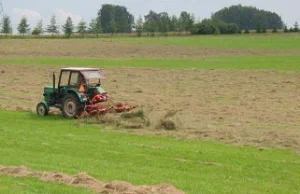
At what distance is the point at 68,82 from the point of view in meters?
23.2

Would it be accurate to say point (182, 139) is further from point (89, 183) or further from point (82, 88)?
point (89, 183)

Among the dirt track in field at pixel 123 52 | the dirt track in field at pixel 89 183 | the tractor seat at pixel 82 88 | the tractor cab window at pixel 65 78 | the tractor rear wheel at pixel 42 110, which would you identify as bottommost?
the dirt track in field at pixel 123 52

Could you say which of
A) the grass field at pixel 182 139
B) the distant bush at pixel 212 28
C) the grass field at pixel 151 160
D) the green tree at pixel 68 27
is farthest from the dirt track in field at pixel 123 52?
the distant bush at pixel 212 28

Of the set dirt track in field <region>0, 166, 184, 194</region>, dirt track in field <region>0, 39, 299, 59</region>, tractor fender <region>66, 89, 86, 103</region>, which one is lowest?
dirt track in field <region>0, 39, 299, 59</region>

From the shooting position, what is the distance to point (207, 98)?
1144 inches

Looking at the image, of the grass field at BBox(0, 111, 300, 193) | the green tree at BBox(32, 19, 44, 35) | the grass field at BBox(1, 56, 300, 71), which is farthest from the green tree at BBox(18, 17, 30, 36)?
the grass field at BBox(0, 111, 300, 193)

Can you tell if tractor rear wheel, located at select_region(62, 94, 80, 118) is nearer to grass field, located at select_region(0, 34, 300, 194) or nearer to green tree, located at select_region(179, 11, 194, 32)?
grass field, located at select_region(0, 34, 300, 194)

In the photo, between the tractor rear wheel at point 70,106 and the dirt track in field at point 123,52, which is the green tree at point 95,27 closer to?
the dirt track in field at point 123,52

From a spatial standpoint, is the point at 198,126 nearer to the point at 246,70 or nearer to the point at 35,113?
the point at 35,113

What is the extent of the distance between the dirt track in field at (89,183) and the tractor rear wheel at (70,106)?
9.93m

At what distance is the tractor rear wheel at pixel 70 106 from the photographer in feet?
73.7

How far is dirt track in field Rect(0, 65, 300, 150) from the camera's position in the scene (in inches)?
755

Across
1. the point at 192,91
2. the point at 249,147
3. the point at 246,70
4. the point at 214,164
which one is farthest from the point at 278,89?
the point at 214,164

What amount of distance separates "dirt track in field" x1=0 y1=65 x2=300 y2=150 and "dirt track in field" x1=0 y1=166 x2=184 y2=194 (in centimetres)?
691
